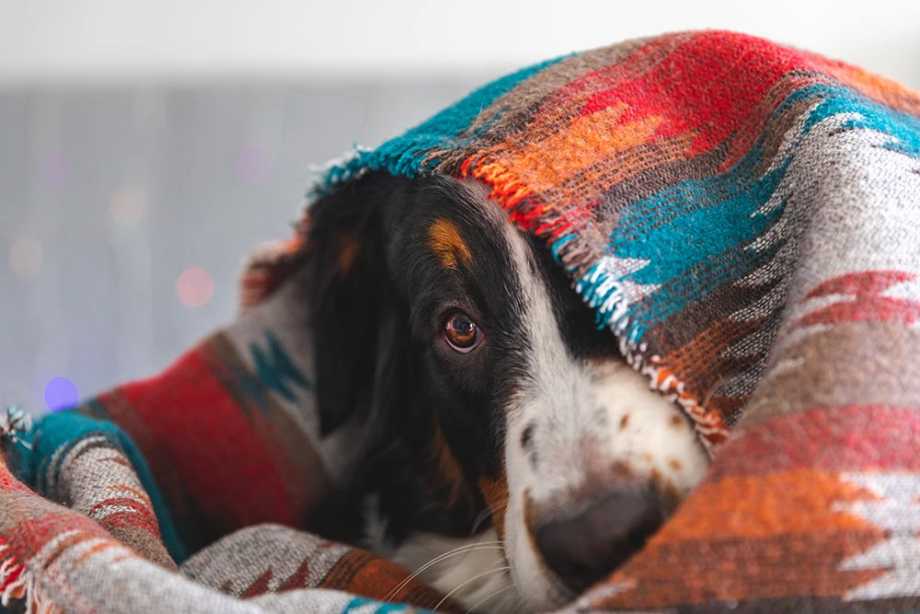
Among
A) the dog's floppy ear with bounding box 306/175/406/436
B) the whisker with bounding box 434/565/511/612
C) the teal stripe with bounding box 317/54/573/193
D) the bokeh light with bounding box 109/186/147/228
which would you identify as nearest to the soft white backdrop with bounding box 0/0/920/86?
the bokeh light with bounding box 109/186/147/228

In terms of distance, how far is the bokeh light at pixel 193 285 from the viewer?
3.03 metres

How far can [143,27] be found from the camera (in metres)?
3.23

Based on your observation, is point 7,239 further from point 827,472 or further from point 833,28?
point 827,472

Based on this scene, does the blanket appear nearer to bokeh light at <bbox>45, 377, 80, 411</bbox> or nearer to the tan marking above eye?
the tan marking above eye

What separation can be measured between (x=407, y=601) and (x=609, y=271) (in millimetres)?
349

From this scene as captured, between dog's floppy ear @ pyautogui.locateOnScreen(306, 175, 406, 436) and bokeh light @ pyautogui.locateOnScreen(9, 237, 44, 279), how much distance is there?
2.02 meters

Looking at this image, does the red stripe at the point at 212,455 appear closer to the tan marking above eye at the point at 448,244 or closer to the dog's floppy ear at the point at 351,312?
the dog's floppy ear at the point at 351,312

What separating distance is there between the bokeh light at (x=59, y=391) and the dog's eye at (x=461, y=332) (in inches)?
85.3

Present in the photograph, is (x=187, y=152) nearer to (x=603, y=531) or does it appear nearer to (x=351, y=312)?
(x=351, y=312)

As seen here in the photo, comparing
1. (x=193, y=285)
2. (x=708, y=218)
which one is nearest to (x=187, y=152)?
(x=193, y=285)

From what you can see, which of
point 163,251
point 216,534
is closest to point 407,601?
point 216,534

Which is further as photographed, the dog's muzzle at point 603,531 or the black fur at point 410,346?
the black fur at point 410,346

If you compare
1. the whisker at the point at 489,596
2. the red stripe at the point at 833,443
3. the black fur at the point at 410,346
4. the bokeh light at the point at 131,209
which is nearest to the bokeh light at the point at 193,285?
the bokeh light at the point at 131,209

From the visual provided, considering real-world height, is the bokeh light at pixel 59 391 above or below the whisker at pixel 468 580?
below
